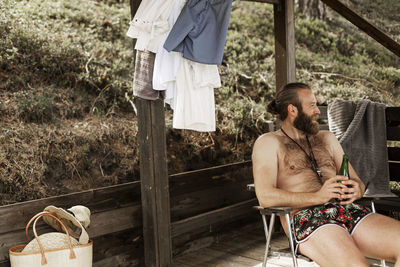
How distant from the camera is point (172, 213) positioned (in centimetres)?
383

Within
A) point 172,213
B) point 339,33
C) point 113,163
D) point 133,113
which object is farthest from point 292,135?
point 339,33

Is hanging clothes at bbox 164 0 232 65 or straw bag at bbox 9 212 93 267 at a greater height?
hanging clothes at bbox 164 0 232 65

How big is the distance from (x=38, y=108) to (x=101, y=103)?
67 cm

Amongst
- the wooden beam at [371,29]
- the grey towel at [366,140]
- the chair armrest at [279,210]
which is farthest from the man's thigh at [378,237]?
the wooden beam at [371,29]

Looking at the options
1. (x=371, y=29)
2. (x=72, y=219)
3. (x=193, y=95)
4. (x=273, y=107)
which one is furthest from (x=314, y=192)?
(x=371, y=29)

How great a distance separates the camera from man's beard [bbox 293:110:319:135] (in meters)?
2.72

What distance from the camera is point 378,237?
2.27 meters

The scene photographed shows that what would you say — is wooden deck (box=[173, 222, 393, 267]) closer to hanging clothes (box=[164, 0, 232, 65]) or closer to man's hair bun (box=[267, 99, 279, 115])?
man's hair bun (box=[267, 99, 279, 115])

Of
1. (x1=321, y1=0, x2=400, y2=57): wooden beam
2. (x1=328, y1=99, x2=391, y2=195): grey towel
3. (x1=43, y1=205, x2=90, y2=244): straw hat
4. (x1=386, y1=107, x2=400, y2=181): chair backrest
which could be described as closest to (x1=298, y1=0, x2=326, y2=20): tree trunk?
(x1=321, y1=0, x2=400, y2=57): wooden beam

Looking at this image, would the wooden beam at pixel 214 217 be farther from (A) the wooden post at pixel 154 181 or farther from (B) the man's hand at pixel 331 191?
(B) the man's hand at pixel 331 191

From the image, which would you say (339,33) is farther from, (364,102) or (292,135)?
(292,135)

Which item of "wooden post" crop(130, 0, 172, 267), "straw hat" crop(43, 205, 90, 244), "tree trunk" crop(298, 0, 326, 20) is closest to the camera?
"straw hat" crop(43, 205, 90, 244)

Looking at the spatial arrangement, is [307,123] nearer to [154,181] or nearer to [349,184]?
[349,184]

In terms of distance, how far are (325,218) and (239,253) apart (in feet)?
5.44
